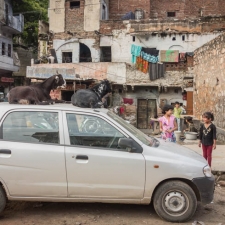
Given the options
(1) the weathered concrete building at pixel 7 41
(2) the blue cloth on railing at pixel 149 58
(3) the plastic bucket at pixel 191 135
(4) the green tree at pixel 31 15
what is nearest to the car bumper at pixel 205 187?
(3) the plastic bucket at pixel 191 135

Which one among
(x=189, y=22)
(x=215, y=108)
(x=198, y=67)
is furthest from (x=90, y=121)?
(x=189, y=22)

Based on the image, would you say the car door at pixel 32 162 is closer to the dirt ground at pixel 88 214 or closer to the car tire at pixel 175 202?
the dirt ground at pixel 88 214

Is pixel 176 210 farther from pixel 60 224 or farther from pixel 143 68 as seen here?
pixel 143 68

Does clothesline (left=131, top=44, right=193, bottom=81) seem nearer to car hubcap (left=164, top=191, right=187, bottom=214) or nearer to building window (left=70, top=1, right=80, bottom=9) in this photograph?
building window (left=70, top=1, right=80, bottom=9)

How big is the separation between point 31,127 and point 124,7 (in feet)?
90.8

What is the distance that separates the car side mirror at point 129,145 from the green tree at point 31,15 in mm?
27477

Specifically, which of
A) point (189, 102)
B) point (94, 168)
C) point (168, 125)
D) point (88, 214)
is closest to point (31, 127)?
point (94, 168)

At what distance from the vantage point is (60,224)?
4.07m

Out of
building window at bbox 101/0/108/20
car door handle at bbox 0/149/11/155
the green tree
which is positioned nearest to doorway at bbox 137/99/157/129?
building window at bbox 101/0/108/20

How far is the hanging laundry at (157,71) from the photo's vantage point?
Answer: 75.5 ft

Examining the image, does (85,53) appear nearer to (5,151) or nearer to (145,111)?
(145,111)

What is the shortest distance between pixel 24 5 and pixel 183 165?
29941 mm

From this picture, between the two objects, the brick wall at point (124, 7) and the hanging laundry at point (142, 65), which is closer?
the hanging laundry at point (142, 65)

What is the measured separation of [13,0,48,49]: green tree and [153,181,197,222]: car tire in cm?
2787
